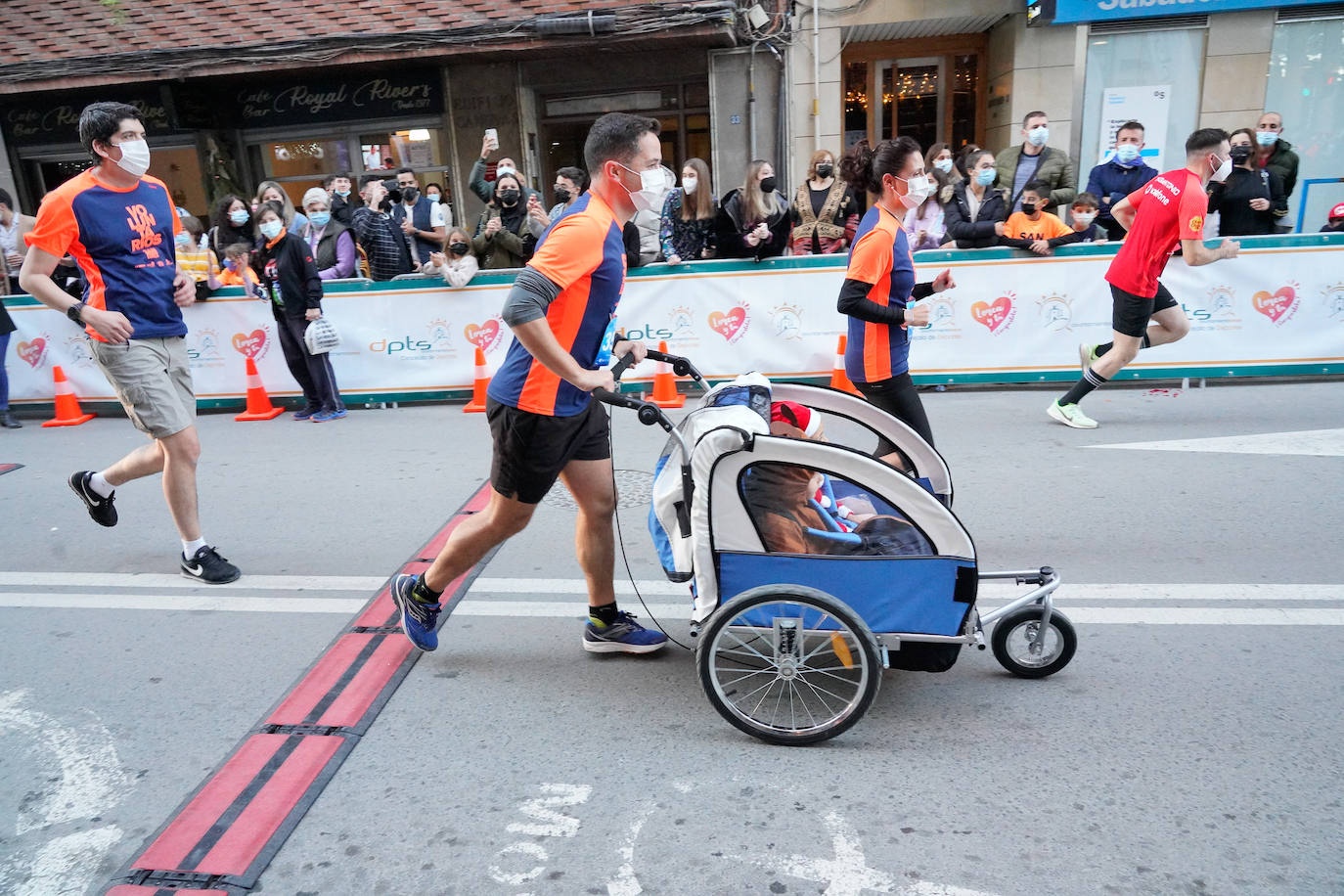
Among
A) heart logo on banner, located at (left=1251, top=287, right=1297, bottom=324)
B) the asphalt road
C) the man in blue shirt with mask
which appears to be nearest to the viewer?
the asphalt road

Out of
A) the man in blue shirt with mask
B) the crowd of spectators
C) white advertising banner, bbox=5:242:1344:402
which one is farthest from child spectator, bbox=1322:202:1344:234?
the man in blue shirt with mask

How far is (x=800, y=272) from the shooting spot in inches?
316

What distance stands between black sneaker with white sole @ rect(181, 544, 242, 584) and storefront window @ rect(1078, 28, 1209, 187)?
38.1ft

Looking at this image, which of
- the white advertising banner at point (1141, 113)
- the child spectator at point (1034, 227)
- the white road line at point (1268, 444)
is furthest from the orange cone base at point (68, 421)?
the white advertising banner at point (1141, 113)

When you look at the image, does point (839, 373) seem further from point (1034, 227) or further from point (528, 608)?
point (528, 608)

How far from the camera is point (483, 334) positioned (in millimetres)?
8469

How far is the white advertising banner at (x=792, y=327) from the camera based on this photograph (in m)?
7.64

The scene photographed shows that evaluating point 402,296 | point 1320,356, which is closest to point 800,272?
point 402,296

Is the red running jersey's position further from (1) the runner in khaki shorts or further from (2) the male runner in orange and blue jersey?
(1) the runner in khaki shorts

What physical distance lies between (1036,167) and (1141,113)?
431cm

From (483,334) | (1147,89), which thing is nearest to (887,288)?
(483,334)

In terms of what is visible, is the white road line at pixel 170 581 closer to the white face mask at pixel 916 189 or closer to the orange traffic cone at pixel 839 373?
the white face mask at pixel 916 189

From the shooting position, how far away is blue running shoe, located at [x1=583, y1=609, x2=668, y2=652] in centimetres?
368

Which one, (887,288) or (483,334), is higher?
(887,288)
